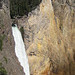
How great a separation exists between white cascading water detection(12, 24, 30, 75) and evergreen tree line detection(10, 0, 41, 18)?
169cm

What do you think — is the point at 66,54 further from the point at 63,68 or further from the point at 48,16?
the point at 48,16

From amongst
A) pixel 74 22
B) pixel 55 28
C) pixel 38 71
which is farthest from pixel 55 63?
pixel 74 22

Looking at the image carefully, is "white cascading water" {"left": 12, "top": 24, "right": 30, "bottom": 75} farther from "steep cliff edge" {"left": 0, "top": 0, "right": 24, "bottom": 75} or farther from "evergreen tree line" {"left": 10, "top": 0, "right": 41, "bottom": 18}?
"steep cliff edge" {"left": 0, "top": 0, "right": 24, "bottom": 75}

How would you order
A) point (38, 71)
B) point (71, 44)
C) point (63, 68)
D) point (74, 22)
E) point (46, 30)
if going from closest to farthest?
point (38, 71) < point (46, 30) < point (63, 68) < point (71, 44) < point (74, 22)

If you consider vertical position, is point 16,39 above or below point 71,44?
above

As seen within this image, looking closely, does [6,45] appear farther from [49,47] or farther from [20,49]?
[49,47]

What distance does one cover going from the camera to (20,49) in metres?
18.0

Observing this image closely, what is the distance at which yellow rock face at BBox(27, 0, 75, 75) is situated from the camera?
20.0 metres

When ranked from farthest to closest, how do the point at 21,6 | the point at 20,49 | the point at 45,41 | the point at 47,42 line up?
the point at 47,42 → the point at 45,41 → the point at 21,6 → the point at 20,49

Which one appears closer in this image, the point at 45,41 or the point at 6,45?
the point at 6,45

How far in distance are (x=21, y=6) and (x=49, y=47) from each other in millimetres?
5477

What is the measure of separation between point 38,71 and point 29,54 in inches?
78.7

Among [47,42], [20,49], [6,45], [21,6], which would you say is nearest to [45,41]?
[47,42]

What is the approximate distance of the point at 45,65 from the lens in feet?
66.4
